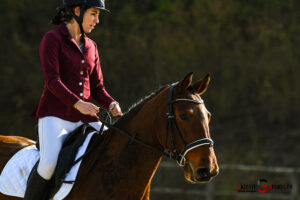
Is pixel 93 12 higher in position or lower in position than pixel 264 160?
higher

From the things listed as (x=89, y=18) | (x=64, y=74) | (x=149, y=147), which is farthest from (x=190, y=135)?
(x=89, y=18)

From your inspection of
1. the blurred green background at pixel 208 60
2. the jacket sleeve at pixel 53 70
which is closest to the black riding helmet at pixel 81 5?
the jacket sleeve at pixel 53 70

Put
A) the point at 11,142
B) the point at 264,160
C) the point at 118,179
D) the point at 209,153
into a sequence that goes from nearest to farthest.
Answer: the point at 209,153, the point at 118,179, the point at 11,142, the point at 264,160

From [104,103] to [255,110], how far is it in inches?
326

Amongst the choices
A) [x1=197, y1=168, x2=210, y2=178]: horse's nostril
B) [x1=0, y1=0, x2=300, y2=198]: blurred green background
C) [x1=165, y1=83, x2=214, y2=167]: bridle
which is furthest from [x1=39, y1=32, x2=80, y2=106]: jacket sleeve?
[x1=0, y1=0, x2=300, y2=198]: blurred green background

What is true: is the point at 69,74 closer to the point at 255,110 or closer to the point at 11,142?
the point at 11,142

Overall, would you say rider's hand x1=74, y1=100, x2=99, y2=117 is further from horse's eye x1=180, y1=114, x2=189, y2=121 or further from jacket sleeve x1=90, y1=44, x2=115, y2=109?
horse's eye x1=180, y1=114, x2=189, y2=121

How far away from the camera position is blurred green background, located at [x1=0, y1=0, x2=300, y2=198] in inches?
452

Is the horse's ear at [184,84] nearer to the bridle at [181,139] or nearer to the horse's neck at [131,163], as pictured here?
the bridle at [181,139]

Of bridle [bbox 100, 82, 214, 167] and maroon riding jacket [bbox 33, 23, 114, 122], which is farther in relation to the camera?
maroon riding jacket [bbox 33, 23, 114, 122]

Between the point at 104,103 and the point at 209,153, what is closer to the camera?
the point at 209,153

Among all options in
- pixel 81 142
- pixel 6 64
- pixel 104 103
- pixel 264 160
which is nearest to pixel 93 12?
pixel 104 103

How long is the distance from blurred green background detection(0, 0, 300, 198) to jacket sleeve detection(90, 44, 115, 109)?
7353 millimetres

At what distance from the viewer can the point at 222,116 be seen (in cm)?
1221
